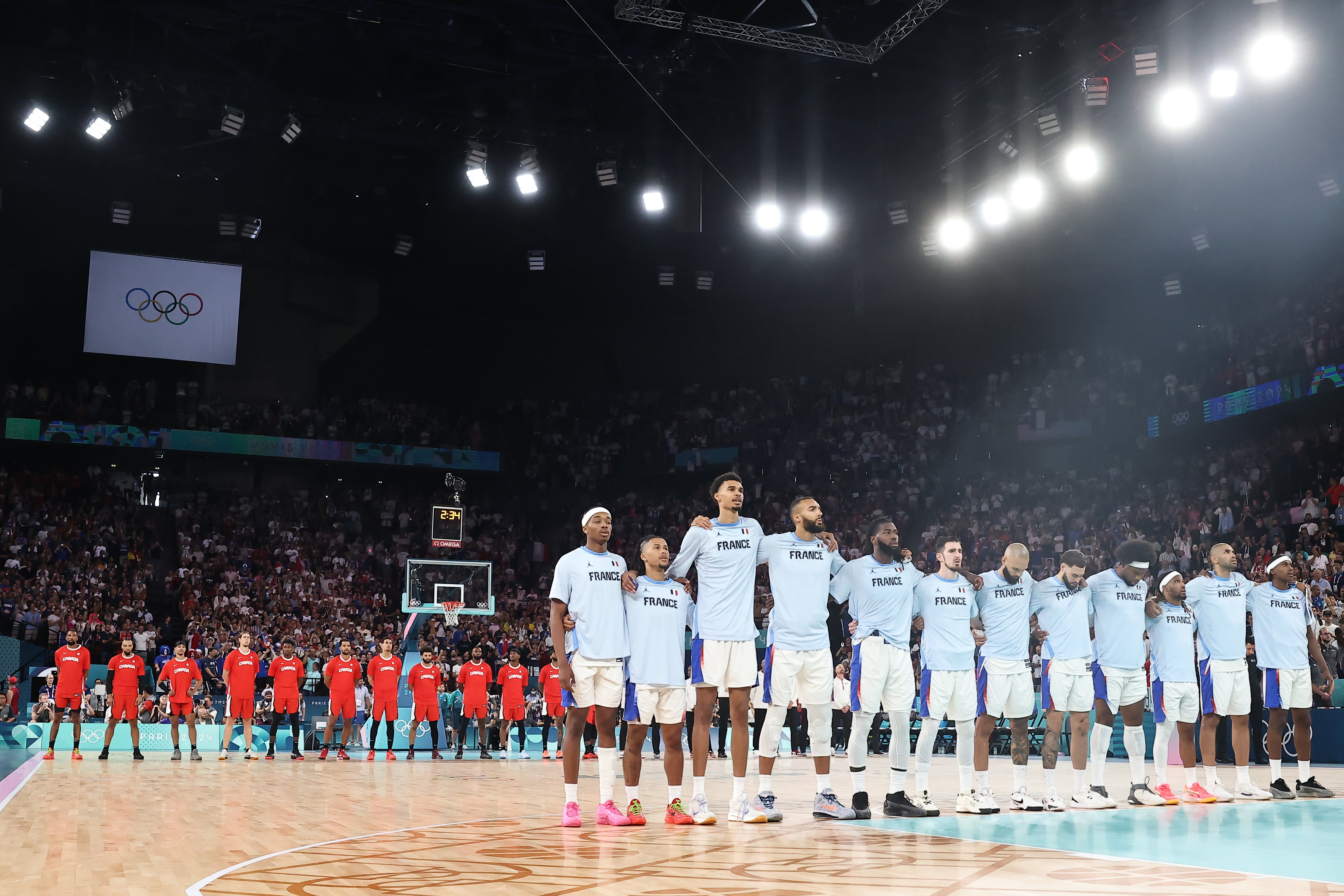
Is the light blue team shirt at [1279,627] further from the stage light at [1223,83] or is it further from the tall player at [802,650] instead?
the stage light at [1223,83]

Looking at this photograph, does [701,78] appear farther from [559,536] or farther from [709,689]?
[559,536]

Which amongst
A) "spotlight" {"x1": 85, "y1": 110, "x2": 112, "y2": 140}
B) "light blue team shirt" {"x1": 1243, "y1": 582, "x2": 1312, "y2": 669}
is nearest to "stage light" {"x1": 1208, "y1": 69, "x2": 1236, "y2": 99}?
"light blue team shirt" {"x1": 1243, "y1": 582, "x2": 1312, "y2": 669}

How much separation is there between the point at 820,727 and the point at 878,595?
1.18m

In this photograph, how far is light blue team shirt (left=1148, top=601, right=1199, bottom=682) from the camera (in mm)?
10602

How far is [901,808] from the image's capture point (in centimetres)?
884

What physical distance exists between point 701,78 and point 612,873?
1620cm

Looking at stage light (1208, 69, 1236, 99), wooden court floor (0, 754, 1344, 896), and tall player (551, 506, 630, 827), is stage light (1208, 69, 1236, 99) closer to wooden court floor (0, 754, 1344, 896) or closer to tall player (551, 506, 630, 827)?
wooden court floor (0, 754, 1344, 896)

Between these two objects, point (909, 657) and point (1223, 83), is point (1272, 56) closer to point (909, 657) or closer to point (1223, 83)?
point (1223, 83)

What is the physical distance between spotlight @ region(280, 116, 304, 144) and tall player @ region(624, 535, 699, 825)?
15845 millimetres

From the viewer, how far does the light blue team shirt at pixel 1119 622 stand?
→ 1016cm

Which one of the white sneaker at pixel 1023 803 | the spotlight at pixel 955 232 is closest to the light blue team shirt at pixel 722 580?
the white sneaker at pixel 1023 803

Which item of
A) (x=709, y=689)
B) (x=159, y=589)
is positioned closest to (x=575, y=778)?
(x=709, y=689)

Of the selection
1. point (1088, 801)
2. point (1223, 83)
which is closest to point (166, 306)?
point (1223, 83)

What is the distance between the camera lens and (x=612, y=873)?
19.4ft
